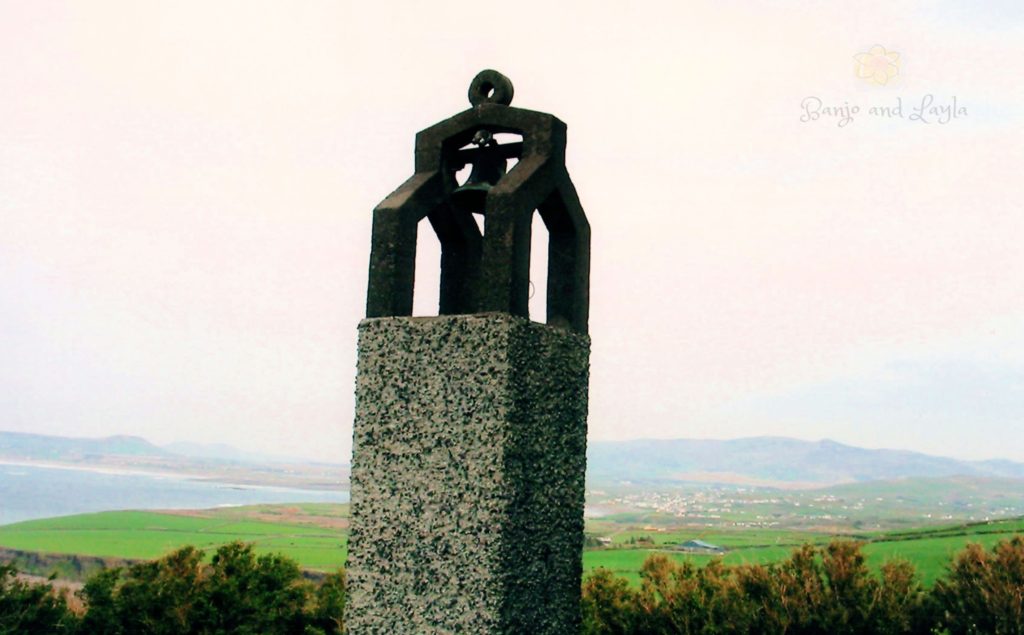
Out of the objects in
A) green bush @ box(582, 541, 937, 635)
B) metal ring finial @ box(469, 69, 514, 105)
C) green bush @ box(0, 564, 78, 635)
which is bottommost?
green bush @ box(0, 564, 78, 635)

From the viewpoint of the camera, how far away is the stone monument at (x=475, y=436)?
4.02 metres

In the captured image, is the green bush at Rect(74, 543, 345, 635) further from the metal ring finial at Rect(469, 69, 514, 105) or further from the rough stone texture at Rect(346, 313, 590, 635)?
the metal ring finial at Rect(469, 69, 514, 105)

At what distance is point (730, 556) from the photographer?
41.1ft

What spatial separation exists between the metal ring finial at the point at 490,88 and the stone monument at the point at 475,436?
0.10ft

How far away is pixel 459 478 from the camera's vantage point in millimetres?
4062

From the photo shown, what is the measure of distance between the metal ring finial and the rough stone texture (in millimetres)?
1263

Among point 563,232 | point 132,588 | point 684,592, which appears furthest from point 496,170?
point 132,588

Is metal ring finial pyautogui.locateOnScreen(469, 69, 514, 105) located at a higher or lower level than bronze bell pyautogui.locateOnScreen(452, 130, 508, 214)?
higher

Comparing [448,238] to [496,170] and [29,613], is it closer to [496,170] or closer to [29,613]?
[496,170]

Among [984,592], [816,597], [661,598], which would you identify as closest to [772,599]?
[816,597]

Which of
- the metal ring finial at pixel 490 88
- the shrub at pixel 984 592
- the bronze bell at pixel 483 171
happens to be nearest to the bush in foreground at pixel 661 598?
the shrub at pixel 984 592

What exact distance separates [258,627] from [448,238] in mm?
7461

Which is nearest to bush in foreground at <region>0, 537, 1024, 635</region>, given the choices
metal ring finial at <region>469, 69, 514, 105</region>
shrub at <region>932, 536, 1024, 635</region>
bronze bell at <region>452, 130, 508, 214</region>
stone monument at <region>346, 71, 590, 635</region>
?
shrub at <region>932, 536, 1024, 635</region>

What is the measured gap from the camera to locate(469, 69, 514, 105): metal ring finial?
15.6 feet
